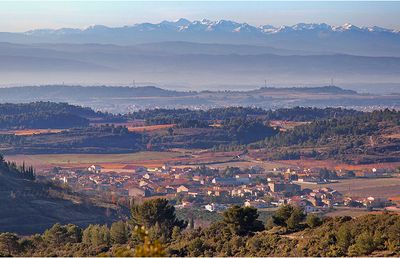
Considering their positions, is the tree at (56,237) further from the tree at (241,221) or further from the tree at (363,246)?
the tree at (363,246)

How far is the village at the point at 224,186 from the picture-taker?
53.1 metres

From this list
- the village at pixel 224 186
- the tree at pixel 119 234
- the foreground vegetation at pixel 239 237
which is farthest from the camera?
the village at pixel 224 186

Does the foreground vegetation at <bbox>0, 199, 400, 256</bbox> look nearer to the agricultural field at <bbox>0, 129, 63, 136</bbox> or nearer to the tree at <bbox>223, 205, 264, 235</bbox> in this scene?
the tree at <bbox>223, 205, 264, 235</bbox>

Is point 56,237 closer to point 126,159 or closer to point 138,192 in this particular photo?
point 138,192

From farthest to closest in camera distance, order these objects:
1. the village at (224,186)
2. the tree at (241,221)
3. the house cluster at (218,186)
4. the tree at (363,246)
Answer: the house cluster at (218,186)
the village at (224,186)
the tree at (241,221)
the tree at (363,246)

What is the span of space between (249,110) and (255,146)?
35.0 m

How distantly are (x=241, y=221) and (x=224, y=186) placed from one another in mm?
37474

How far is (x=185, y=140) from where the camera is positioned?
301ft

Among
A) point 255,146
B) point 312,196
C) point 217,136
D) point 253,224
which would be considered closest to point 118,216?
point 312,196

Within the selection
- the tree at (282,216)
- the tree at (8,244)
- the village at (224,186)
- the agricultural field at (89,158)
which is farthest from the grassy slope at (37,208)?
the agricultural field at (89,158)

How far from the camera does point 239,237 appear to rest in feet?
80.4

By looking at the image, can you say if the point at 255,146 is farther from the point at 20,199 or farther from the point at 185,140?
the point at 20,199

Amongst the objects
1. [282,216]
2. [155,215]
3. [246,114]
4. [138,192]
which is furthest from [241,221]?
[246,114]

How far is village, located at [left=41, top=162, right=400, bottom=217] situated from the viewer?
5312cm
